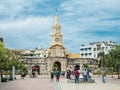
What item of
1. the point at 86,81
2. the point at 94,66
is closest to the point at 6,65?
the point at 86,81

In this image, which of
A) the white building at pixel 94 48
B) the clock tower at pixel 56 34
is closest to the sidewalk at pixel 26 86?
the clock tower at pixel 56 34

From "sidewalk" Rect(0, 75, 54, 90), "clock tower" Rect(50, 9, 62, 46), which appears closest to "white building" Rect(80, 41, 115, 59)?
"clock tower" Rect(50, 9, 62, 46)

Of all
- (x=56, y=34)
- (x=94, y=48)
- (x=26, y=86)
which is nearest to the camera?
(x=26, y=86)

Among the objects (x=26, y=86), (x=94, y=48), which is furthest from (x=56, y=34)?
(x=26, y=86)

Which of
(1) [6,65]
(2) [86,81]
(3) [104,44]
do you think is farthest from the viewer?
(3) [104,44]

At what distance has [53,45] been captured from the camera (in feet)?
438

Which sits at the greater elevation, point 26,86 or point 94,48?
point 94,48

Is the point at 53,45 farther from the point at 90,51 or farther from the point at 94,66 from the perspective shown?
the point at 90,51

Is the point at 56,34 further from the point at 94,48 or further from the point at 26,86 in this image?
the point at 26,86

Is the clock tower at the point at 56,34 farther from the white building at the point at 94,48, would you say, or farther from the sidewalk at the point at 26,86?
the sidewalk at the point at 26,86

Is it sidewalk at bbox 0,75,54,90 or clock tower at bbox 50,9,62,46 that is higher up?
clock tower at bbox 50,9,62,46

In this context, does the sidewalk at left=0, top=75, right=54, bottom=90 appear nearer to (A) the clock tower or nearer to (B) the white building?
(A) the clock tower

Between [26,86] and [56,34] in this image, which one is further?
[56,34]

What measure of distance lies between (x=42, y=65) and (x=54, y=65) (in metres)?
4.24
